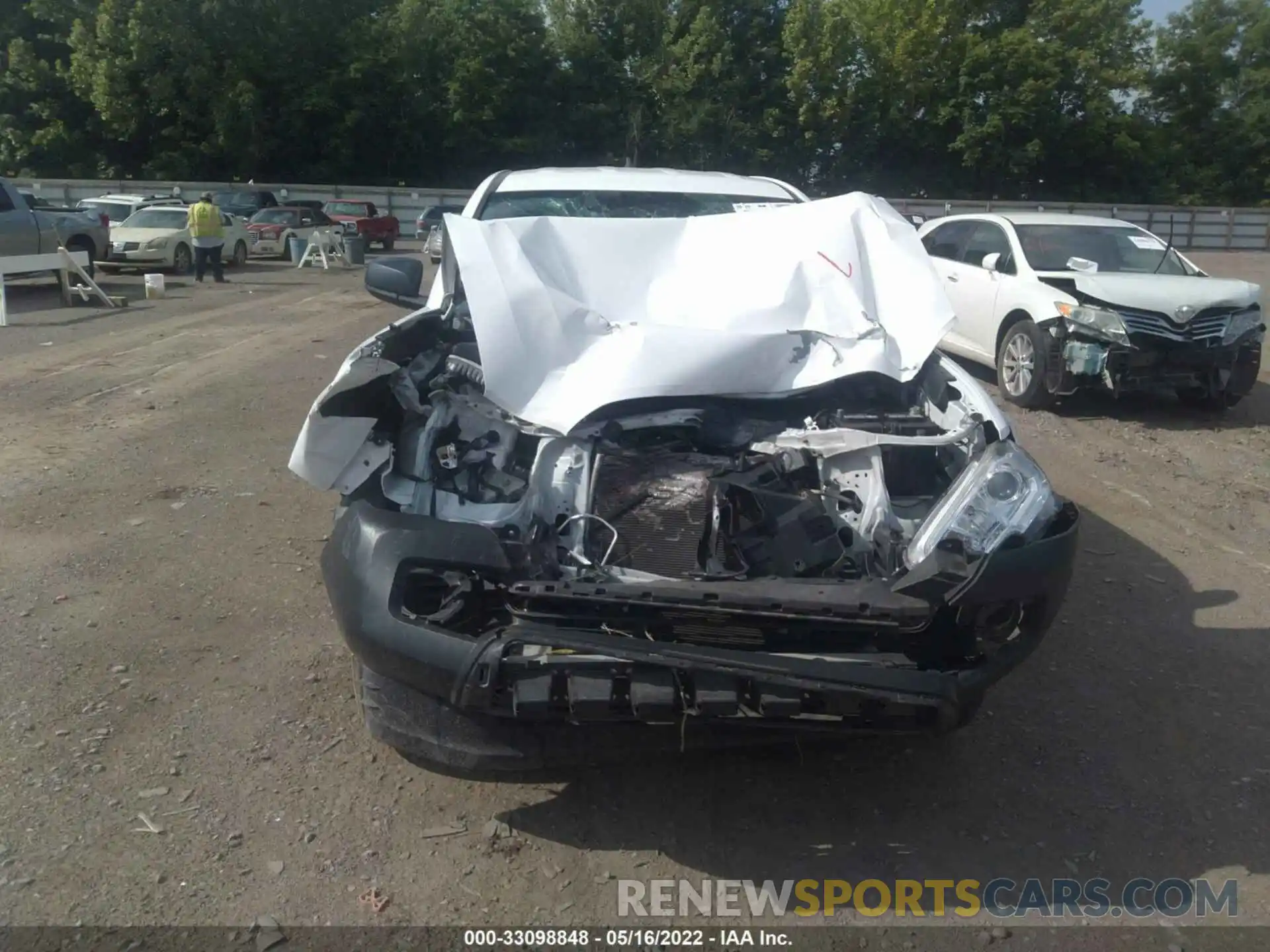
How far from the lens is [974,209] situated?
38938 mm

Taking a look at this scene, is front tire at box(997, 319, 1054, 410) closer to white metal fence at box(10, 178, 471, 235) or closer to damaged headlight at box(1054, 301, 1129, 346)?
damaged headlight at box(1054, 301, 1129, 346)

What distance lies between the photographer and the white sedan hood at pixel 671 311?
3.45 meters

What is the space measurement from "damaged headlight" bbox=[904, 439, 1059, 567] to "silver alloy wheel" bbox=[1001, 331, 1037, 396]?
226 inches

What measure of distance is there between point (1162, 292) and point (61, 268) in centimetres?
1351

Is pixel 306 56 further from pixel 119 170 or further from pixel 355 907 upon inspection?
pixel 355 907

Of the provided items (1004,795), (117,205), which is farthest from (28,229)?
(1004,795)

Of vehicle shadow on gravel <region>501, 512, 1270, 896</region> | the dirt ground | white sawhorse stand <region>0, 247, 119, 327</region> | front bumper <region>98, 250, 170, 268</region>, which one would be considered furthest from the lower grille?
front bumper <region>98, 250, 170, 268</region>

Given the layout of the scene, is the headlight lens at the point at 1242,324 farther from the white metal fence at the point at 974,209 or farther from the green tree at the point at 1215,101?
the green tree at the point at 1215,101

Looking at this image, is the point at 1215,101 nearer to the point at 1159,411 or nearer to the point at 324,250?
the point at 324,250

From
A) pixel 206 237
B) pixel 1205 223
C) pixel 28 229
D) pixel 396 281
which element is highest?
pixel 396 281

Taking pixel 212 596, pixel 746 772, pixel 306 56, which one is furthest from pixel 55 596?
pixel 306 56

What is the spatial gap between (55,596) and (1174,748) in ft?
14.6

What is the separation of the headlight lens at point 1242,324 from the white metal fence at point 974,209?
95.2 ft

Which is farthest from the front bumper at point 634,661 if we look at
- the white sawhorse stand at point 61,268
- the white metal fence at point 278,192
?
the white metal fence at point 278,192
